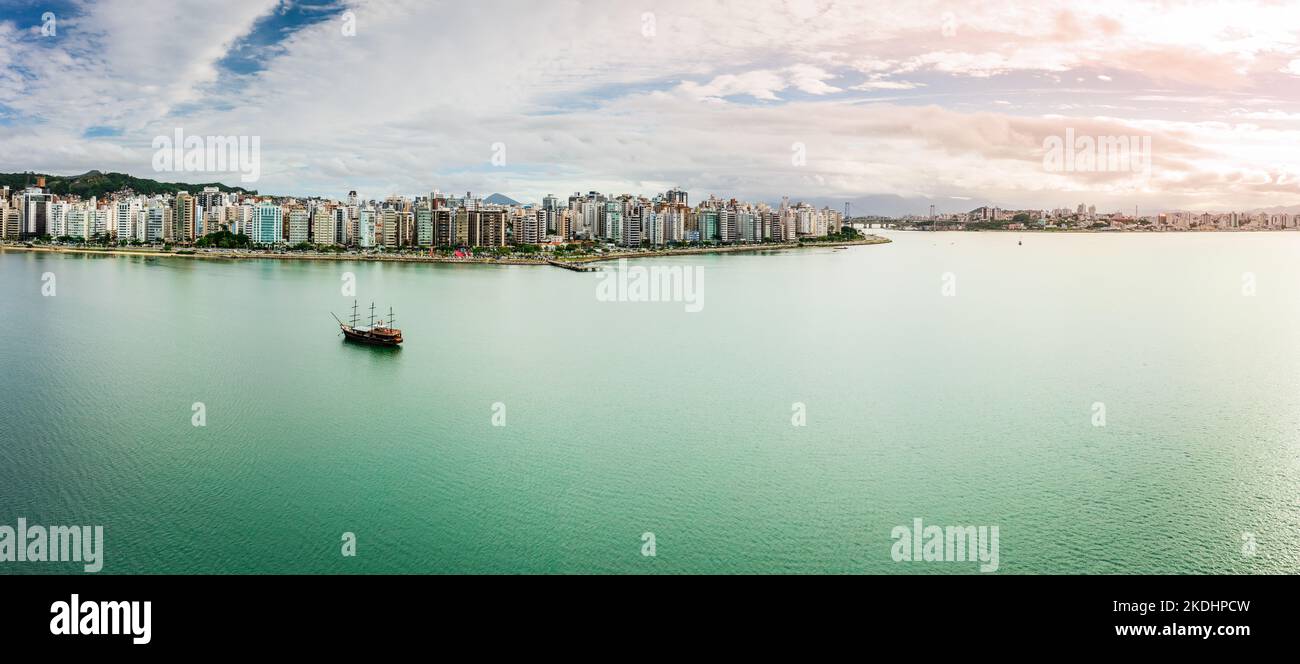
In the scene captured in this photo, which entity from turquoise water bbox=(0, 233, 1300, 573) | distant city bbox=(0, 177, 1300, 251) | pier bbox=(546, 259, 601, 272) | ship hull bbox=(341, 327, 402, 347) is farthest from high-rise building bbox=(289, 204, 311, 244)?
ship hull bbox=(341, 327, 402, 347)

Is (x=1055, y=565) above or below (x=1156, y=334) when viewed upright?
below

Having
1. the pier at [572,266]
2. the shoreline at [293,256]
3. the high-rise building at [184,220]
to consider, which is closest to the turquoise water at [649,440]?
the pier at [572,266]

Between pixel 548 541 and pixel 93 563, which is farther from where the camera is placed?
pixel 548 541

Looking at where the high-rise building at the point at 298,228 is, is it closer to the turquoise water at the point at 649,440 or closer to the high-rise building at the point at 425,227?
the high-rise building at the point at 425,227

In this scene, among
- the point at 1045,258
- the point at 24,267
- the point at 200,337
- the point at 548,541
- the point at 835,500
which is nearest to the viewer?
the point at 548,541

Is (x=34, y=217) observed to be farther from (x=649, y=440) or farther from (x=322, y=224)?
(x=649, y=440)

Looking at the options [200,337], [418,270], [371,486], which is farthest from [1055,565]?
[418,270]

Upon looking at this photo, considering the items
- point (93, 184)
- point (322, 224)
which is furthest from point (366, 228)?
point (93, 184)

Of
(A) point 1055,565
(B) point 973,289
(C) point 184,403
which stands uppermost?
(B) point 973,289

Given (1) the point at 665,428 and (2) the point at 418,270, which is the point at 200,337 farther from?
(2) the point at 418,270
